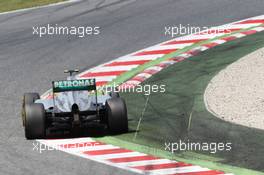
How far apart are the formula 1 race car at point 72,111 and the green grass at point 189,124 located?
0.53 meters

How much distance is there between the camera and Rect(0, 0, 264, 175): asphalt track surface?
25.3 metres

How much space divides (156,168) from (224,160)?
148 cm

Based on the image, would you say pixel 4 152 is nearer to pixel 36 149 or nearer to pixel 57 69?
pixel 36 149

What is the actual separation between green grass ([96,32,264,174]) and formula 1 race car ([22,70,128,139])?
526 mm

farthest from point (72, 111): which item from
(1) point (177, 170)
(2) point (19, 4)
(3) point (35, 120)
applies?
(2) point (19, 4)

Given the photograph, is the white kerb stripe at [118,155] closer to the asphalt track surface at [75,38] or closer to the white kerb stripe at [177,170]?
the asphalt track surface at [75,38]

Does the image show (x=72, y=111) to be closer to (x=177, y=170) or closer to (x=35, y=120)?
(x=35, y=120)

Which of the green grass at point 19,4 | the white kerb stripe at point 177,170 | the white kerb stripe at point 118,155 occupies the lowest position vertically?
the white kerb stripe at point 177,170

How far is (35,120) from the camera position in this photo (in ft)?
68.5

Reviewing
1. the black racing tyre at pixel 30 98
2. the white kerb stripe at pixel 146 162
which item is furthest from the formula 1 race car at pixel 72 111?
the white kerb stripe at pixel 146 162

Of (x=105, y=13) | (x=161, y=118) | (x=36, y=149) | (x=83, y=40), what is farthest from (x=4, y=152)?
(x=105, y=13)

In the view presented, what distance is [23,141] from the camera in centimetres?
2127

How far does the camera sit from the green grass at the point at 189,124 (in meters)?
19.8

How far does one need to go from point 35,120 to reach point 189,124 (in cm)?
377
